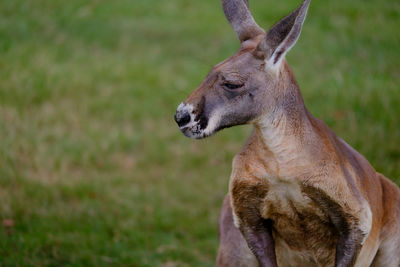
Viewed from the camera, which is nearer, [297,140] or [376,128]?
[297,140]

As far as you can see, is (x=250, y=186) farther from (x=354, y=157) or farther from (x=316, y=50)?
(x=316, y=50)

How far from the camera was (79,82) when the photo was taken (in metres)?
8.79

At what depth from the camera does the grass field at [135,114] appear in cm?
657

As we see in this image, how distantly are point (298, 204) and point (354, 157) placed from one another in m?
0.72

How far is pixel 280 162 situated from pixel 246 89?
1.61ft

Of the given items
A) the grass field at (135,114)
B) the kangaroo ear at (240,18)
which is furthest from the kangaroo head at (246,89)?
the grass field at (135,114)

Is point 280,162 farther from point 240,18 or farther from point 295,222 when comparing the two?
point 240,18

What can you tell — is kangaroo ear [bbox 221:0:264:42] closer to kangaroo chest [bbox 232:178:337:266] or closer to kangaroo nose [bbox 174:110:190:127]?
kangaroo nose [bbox 174:110:190:127]

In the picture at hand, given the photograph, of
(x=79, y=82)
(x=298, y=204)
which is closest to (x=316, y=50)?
(x=79, y=82)

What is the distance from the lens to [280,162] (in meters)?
4.09

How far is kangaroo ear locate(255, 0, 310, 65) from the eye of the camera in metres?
3.88

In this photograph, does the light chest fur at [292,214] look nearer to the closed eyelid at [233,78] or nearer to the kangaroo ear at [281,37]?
the closed eyelid at [233,78]

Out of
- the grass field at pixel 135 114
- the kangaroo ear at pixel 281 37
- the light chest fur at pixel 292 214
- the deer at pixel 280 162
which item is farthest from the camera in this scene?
the grass field at pixel 135 114

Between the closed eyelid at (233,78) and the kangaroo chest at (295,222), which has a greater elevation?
the closed eyelid at (233,78)
